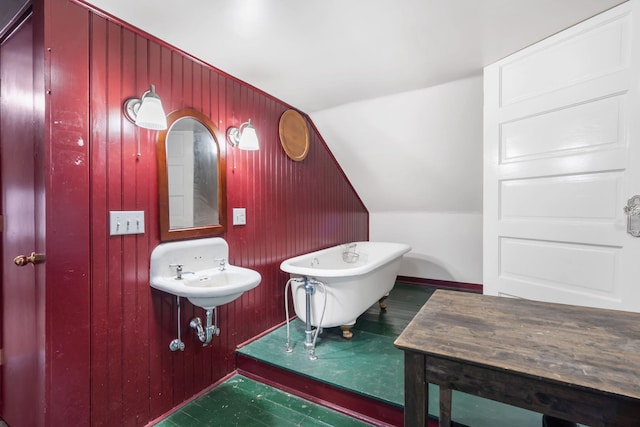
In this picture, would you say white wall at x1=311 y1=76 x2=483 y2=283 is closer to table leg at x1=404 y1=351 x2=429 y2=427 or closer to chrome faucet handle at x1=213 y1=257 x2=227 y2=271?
chrome faucet handle at x1=213 y1=257 x2=227 y2=271

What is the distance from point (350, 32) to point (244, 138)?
3.13 feet

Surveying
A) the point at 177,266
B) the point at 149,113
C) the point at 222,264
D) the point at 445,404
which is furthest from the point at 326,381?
the point at 149,113

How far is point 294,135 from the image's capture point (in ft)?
8.87

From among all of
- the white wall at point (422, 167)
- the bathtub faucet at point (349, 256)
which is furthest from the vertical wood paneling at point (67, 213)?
the bathtub faucet at point (349, 256)

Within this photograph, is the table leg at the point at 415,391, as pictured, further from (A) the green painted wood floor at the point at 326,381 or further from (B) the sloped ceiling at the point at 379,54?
(B) the sloped ceiling at the point at 379,54

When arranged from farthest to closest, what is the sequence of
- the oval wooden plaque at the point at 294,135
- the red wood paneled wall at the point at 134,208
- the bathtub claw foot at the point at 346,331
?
the oval wooden plaque at the point at 294,135, the bathtub claw foot at the point at 346,331, the red wood paneled wall at the point at 134,208

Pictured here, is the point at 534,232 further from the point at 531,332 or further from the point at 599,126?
the point at 531,332

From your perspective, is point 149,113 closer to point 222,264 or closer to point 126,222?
point 126,222

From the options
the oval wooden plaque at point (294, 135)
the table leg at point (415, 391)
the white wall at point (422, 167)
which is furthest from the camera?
the oval wooden plaque at point (294, 135)

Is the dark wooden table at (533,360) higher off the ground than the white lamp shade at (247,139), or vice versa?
the white lamp shade at (247,139)

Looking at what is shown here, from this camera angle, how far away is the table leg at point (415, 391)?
93 cm

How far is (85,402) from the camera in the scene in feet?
4.20

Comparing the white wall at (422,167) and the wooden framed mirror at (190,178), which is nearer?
the wooden framed mirror at (190,178)

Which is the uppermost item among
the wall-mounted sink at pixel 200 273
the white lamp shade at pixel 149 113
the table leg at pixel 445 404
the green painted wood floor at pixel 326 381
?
the white lamp shade at pixel 149 113
